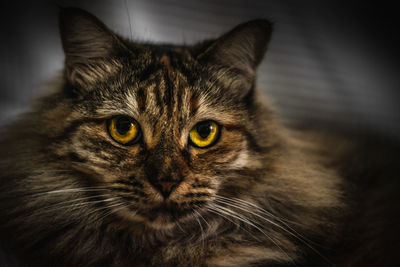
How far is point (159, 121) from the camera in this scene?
850mm

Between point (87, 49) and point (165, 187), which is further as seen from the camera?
point (87, 49)

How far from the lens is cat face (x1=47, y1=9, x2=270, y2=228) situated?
2.63 feet

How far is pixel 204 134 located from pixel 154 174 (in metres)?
0.22

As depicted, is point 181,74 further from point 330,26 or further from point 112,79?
point 330,26

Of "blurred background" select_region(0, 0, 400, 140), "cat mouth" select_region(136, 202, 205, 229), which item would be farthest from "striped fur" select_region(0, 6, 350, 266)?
"blurred background" select_region(0, 0, 400, 140)

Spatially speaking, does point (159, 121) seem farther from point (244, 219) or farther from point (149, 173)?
point (244, 219)

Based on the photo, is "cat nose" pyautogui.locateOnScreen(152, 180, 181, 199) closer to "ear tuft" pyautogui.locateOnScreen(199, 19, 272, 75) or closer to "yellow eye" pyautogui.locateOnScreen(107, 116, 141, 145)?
"yellow eye" pyautogui.locateOnScreen(107, 116, 141, 145)

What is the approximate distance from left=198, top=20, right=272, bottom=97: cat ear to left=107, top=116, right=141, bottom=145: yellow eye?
306mm

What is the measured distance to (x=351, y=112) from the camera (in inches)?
62.7

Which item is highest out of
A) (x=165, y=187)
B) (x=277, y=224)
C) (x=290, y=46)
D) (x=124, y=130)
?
(x=290, y=46)

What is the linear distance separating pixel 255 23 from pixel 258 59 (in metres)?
0.12

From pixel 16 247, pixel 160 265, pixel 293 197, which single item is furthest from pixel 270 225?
pixel 16 247

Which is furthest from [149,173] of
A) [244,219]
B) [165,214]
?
[244,219]

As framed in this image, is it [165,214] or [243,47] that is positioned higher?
[243,47]
